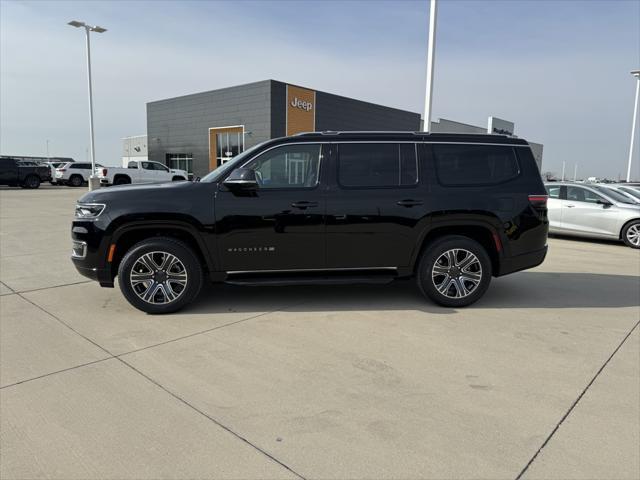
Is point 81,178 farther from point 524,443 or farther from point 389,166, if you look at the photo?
point 524,443

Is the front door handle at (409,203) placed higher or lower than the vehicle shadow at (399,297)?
higher

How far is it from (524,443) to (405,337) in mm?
1737

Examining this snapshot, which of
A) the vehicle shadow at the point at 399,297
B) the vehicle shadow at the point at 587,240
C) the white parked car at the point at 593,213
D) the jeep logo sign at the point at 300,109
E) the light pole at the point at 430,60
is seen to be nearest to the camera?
the vehicle shadow at the point at 399,297

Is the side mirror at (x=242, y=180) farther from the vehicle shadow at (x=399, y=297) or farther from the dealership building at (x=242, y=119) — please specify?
the dealership building at (x=242, y=119)

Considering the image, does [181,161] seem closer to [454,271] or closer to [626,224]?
[626,224]

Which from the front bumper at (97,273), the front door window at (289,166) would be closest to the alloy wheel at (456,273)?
the front door window at (289,166)

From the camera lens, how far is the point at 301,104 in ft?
104

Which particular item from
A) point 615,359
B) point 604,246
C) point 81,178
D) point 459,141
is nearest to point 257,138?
point 81,178

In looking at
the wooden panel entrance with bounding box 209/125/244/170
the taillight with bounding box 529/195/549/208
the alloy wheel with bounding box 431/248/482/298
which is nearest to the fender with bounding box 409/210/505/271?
the alloy wheel with bounding box 431/248/482/298

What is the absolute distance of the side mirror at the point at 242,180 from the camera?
15.5ft

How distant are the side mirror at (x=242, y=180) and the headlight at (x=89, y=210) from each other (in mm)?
1361

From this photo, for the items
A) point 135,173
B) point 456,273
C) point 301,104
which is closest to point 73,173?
point 135,173

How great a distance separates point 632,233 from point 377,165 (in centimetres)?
888

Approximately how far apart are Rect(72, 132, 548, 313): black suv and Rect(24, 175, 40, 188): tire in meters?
29.3
